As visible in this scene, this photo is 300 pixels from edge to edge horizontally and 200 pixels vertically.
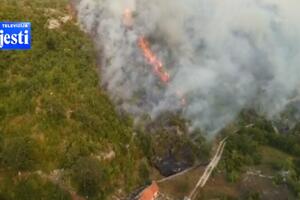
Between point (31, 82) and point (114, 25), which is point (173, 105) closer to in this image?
point (114, 25)

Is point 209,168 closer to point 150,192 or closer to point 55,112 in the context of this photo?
point 150,192

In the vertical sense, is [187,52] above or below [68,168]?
above

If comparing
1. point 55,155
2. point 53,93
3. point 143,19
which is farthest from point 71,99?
point 143,19

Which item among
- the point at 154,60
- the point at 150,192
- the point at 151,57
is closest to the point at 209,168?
the point at 150,192

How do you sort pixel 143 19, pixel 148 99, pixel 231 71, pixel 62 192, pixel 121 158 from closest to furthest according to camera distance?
1. pixel 62 192
2. pixel 121 158
3. pixel 148 99
4. pixel 143 19
5. pixel 231 71

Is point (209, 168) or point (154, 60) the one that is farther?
point (154, 60)

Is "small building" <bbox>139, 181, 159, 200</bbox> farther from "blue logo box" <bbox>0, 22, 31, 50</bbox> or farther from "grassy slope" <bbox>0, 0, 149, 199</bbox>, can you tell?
"blue logo box" <bbox>0, 22, 31, 50</bbox>

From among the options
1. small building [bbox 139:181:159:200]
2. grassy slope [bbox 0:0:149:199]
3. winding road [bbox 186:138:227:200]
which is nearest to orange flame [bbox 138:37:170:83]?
grassy slope [bbox 0:0:149:199]
